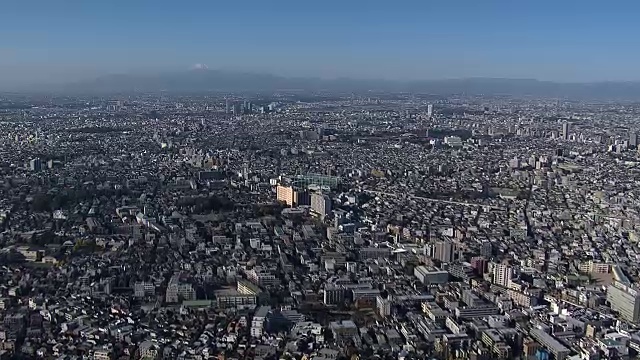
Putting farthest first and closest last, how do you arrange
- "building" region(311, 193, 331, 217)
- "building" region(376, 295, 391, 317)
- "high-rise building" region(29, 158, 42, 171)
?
"high-rise building" region(29, 158, 42, 171), "building" region(311, 193, 331, 217), "building" region(376, 295, 391, 317)

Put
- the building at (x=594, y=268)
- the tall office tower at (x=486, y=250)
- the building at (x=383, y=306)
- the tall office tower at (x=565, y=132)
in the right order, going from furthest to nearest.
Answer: the tall office tower at (x=565, y=132) → the tall office tower at (x=486, y=250) → the building at (x=594, y=268) → the building at (x=383, y=306)

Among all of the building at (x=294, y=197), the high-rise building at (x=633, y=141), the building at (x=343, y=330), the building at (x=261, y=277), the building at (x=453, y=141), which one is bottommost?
the building at (x=343, y=330)

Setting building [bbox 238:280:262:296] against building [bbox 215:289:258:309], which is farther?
building [bbox 238:280:262:296]

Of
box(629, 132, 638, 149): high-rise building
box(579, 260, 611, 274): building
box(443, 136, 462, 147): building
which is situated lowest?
box(579, 260, 611, 274): building

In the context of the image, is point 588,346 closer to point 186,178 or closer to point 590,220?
point 590,220

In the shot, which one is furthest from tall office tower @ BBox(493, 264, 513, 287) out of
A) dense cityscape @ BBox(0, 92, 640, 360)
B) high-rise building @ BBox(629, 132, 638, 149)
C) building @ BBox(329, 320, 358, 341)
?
high-rise building @ BBox(629, 132, 638, 149)

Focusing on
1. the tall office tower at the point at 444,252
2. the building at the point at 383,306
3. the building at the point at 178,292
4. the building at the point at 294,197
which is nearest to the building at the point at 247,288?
the building at the point at 178,292

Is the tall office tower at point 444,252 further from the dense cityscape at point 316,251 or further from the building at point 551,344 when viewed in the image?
the building at point 551,344

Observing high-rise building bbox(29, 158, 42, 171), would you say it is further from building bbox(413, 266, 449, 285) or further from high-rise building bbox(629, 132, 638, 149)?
high-rise building bbox(629, 132, 638, 149)
